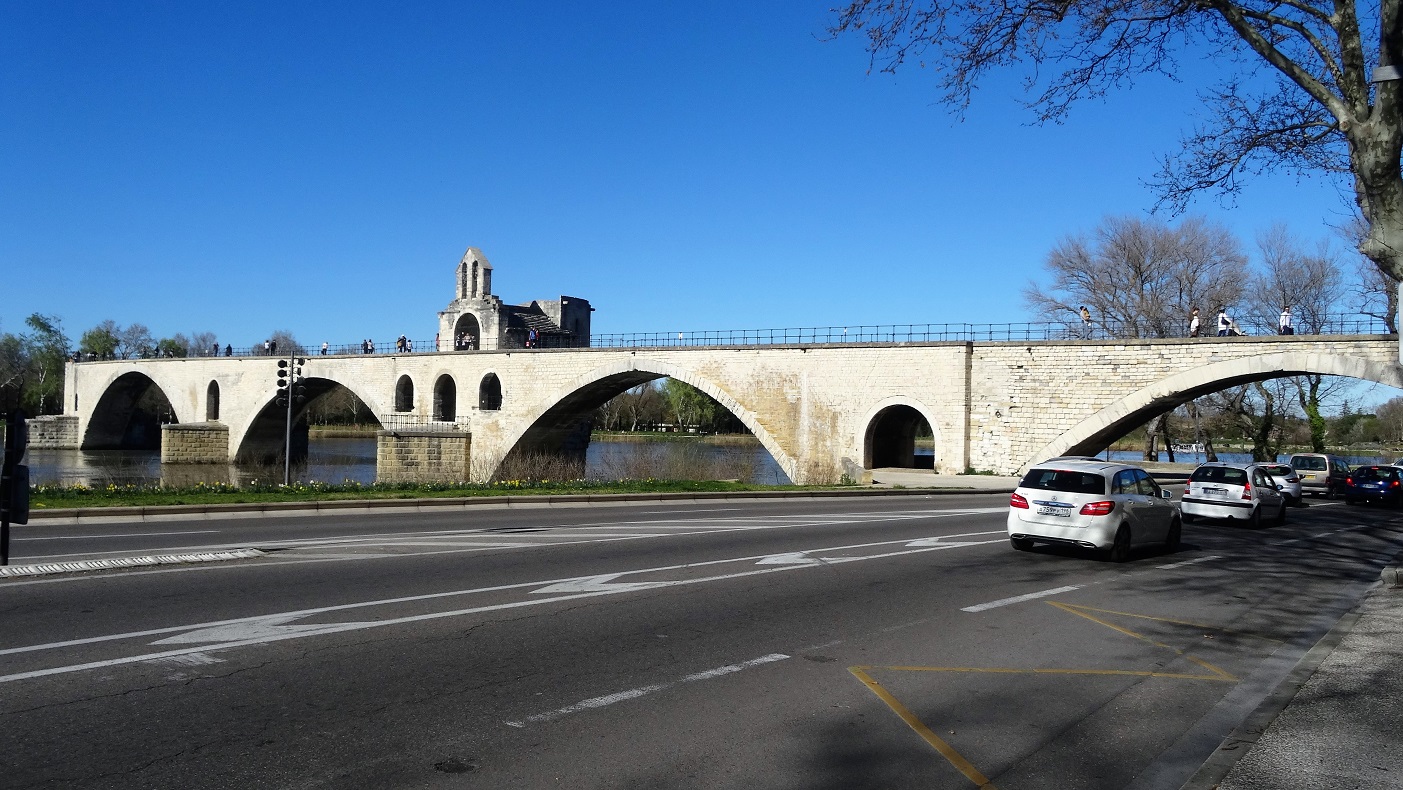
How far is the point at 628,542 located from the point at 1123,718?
27.4ft

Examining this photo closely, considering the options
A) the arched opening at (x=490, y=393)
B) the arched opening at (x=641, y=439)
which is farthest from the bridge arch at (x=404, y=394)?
the arched opening at (x=641, y=439)

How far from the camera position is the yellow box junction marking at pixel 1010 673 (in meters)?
5.20

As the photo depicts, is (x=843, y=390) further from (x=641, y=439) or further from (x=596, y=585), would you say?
(x=641, y=439)

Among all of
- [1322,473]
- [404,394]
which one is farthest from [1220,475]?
[404,394]

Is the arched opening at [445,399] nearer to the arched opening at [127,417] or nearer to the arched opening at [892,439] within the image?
the arched opening at [892,439]

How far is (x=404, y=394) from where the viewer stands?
6394 centimetres

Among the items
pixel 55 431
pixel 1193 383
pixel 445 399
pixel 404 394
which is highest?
pixel 404 394

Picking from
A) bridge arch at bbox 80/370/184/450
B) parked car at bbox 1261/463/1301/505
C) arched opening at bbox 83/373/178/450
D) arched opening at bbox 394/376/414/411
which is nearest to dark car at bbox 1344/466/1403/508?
parked car at bbox 1261/463/1301/505

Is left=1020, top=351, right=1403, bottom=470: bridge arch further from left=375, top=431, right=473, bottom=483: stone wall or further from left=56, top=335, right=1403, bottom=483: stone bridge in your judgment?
left=375, top=431, right=473, bottom=483: stone wall

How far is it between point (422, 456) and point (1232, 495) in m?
39.2

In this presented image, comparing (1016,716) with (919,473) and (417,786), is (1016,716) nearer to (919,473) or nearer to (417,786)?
(417,786)

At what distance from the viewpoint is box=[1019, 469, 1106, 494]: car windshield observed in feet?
44.0

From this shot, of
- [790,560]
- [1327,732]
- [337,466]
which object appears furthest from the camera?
[337,466]

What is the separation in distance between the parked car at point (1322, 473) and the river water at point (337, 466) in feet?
62.7
